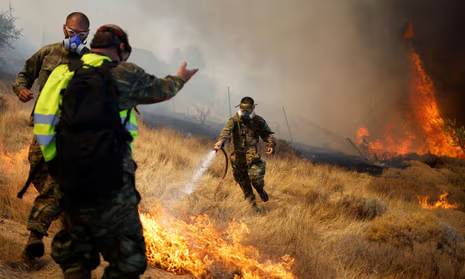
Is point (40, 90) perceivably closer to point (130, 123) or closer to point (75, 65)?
point (75, 65)

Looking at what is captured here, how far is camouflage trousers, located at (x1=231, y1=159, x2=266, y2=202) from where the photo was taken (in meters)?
5.39

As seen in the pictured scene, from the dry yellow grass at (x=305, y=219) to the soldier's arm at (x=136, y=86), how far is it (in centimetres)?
182

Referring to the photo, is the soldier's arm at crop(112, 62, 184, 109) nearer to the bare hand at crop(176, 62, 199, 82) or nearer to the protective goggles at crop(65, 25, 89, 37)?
the bare hand at crop(176, 62, 199, 82)

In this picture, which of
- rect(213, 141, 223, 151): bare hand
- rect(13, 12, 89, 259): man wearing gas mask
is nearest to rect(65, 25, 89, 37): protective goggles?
rect(13, 12, 89, 259): man wearing gas mask

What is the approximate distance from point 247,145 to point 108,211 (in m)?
4.05

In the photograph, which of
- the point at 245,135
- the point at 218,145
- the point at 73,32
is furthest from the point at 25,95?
the point at 245,135

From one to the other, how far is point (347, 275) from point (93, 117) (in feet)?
10.1

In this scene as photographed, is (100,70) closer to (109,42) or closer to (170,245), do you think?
(109,42)

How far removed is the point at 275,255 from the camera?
10.9 feet

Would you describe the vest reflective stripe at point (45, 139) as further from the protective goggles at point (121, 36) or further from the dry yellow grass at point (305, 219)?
the dry yellow grass at point (305, 219)

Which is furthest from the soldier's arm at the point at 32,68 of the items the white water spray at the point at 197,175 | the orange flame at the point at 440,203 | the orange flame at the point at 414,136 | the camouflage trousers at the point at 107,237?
the orange flame at the point at 414,136

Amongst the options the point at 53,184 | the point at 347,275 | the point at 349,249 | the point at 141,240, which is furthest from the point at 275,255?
the point at 53,184

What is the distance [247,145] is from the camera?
5.55 meters

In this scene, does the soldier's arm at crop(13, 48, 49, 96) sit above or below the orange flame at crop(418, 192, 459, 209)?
above
